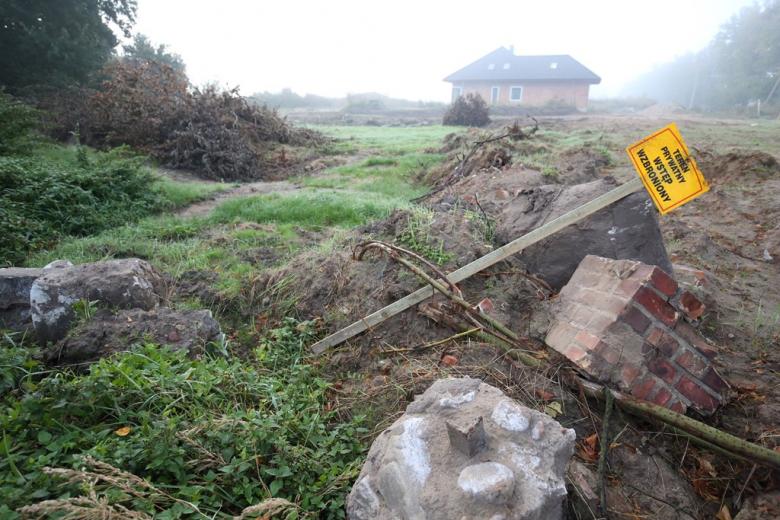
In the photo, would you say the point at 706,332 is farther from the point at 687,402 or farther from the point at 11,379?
the point at 11,379

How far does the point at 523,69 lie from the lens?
4753 cm

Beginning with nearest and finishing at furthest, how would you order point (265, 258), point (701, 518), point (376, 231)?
point (701, 518)
point (376, 231)
point (265, 258)

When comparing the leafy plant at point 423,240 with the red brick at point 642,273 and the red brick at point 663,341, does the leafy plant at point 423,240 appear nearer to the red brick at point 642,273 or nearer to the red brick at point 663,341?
the red brick at point 642,273

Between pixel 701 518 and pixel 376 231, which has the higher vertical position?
pixel 376 231

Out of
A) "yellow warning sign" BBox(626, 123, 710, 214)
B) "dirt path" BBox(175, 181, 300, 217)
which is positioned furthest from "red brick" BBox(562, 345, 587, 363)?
"dirt path" BBox(175, 181, 300, 217)

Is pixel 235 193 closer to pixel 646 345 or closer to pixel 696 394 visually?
pixel 646 345

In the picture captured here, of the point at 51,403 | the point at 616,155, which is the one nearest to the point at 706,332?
the point at 51,403

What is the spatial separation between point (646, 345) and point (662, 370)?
0.14 metres

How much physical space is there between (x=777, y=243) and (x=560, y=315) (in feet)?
10.4

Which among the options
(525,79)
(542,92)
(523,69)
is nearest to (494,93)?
(525,79)

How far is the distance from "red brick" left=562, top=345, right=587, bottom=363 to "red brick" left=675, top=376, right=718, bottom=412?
0.46 meters

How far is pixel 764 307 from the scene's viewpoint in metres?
3.10

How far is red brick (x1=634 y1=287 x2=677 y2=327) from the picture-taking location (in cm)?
224

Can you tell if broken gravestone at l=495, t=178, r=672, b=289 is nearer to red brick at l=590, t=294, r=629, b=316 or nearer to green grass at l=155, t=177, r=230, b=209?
red brick at l=590, t=294, r=629, b=316
